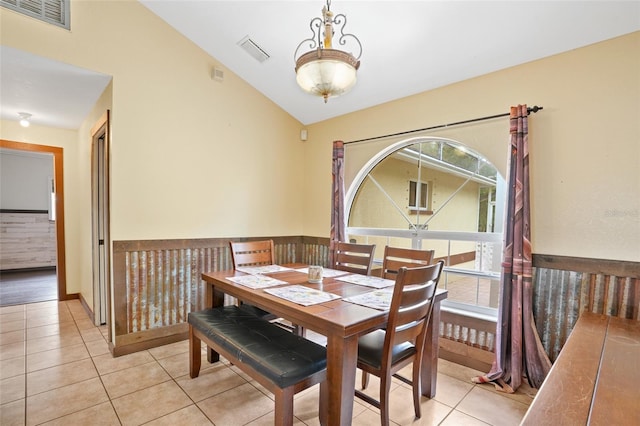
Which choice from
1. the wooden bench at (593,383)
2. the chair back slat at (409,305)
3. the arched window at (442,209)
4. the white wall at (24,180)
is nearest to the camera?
the wooden bench at (593,383)

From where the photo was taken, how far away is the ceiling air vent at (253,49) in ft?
9.08

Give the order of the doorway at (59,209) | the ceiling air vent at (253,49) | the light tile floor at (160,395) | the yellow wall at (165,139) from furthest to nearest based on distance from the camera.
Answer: the doorway at (59,209) < the ceiling air vent at (253,49) < the yellow wall at (165,139) < the light tile floor at (160,395)

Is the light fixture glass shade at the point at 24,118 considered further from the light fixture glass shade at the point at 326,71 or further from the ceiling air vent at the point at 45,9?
the light fixture glass shade at the point at 326,71

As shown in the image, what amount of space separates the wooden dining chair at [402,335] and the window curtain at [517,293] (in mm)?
819

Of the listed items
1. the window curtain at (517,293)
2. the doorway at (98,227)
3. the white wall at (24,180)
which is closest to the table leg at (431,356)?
the window curtain at (517,293)

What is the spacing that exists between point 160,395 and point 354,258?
175 cm

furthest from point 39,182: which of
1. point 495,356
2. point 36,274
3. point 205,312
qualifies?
point 495,356

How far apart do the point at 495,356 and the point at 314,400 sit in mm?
1401

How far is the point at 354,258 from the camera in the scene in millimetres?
2699

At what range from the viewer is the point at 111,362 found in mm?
2498

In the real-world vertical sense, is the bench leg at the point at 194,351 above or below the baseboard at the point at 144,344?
above

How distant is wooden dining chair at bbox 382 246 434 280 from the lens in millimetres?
2299

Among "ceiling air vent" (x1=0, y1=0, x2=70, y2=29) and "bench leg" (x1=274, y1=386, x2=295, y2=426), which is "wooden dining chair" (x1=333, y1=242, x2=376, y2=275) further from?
"ceiling air vent" (x1=0, y1=0, x2=70, y2=29)

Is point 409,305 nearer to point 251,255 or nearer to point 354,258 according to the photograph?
point 354,258
